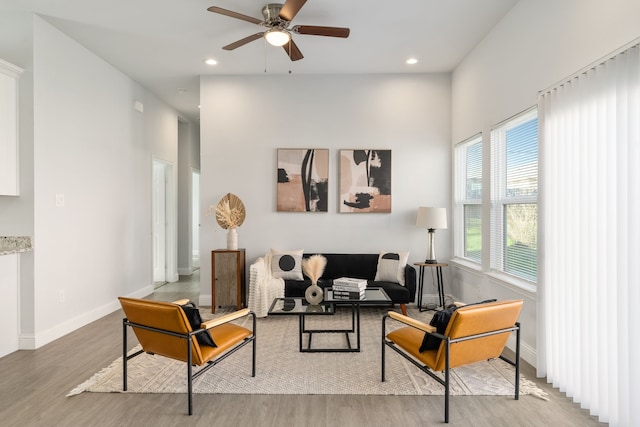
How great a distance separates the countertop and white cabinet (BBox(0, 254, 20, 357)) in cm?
9

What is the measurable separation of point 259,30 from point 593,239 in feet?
12.0

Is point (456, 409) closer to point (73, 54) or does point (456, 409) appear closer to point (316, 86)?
point (316, 86)

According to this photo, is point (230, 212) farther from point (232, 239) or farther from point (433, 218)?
point (433, 218)

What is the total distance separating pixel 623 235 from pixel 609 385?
0.91 m

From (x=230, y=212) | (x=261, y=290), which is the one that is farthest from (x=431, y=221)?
(x=230, y=212)

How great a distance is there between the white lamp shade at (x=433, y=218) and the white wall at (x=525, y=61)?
661 mm

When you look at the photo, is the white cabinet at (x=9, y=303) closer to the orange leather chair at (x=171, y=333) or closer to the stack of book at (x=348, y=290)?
the orange leather chair at (x=171, y=333)

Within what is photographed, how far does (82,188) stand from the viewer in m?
4.33

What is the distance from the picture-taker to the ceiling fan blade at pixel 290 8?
112 inches

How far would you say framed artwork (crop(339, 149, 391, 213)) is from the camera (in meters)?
5.22

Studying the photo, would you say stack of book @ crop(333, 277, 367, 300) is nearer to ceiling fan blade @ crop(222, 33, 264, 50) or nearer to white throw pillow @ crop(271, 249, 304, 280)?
white throw pillow @ crop(271, 249, 304, 280)

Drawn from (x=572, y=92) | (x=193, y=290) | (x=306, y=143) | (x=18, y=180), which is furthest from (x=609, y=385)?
(x=193, y=290)

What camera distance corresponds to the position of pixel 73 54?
4.18 metres

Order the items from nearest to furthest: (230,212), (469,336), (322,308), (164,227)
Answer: (469,336) → (322,308) → (230,212) → (164,227)
